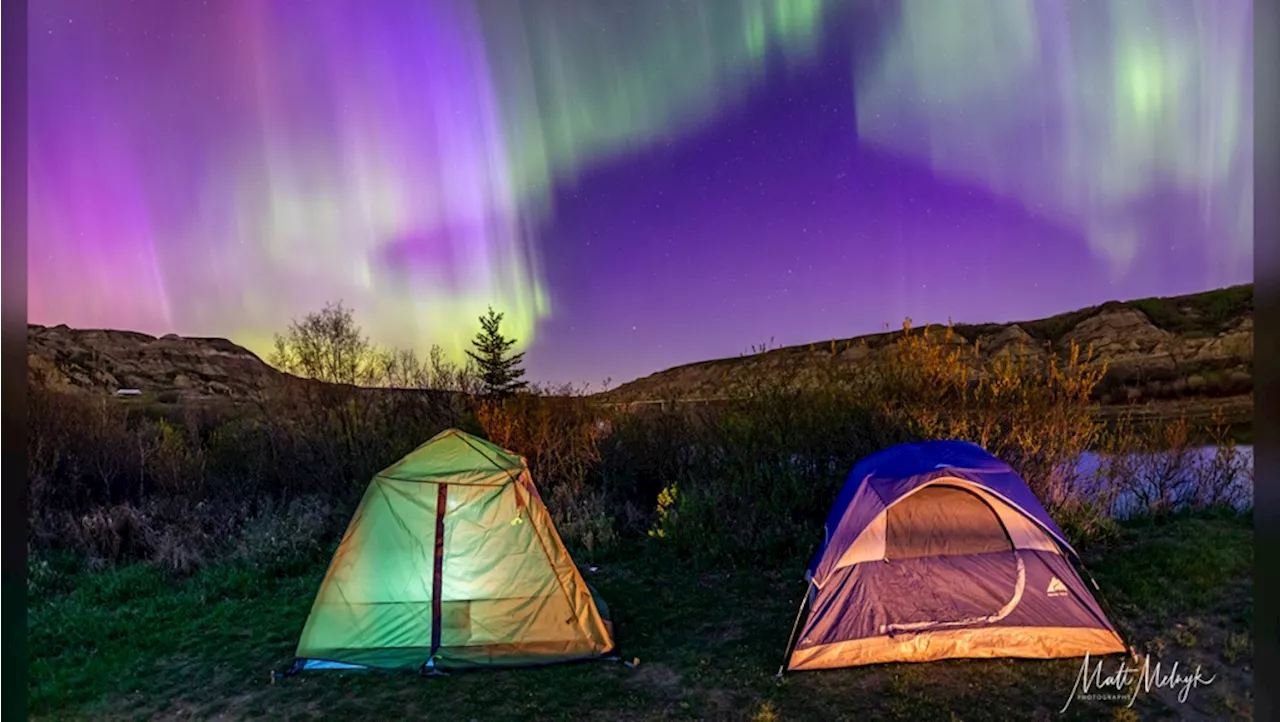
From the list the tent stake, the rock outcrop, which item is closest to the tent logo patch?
the tent stake

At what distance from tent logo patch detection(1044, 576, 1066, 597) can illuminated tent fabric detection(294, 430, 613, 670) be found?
3897 millimetres

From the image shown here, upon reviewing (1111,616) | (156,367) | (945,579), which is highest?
(156,367)

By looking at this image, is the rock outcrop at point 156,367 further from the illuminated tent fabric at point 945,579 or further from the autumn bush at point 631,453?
the illuminated tent fabric at point 945,579

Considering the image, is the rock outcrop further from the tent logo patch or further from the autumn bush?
the tent logo patch

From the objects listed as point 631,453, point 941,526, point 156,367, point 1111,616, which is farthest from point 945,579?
point 156,367

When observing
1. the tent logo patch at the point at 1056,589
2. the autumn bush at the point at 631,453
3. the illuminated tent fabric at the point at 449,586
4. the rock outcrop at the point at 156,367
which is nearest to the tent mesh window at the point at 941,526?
the tent logo patch at the point at 1056,589

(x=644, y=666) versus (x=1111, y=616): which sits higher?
(x=644, y=666)

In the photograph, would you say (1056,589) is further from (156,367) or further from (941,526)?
(156,367)

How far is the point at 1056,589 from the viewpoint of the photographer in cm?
572

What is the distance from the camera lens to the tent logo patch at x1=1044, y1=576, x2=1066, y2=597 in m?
5.71

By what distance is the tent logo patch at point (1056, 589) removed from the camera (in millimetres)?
5711

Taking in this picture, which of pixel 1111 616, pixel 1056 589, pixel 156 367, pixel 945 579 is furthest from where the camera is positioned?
pixel 156 367

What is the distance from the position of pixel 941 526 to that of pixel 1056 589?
102 centimetres

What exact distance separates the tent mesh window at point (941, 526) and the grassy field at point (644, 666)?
3.11ft
